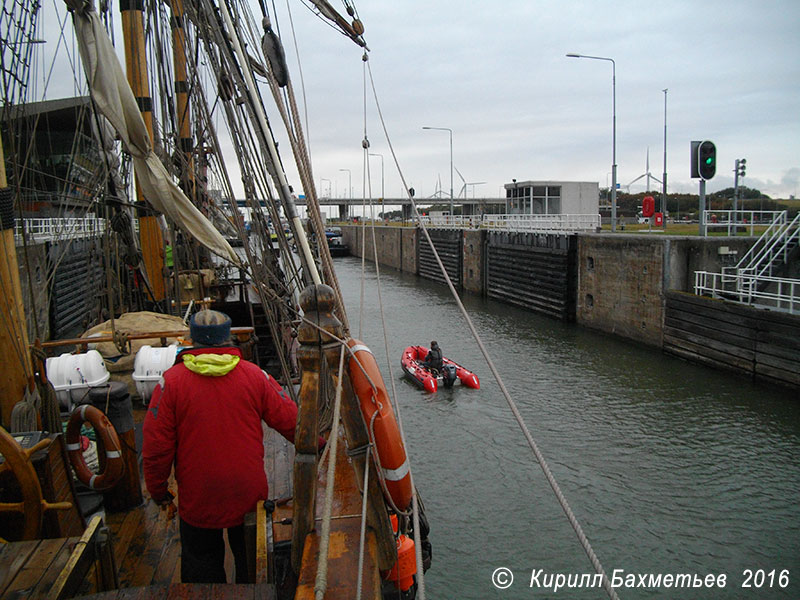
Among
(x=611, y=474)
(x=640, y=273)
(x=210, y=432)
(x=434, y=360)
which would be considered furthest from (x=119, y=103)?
(x=640, y=273)

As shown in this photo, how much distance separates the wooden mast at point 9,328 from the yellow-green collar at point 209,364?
282 centimetres

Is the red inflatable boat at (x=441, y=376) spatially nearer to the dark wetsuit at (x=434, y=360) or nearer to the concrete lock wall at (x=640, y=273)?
the dark wetsuit at (x=434, y=360)

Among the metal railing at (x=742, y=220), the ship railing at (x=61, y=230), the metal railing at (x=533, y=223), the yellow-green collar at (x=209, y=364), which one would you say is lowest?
the yellow-green collar at (x=209, y=364)

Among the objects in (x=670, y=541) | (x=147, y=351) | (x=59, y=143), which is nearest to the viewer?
(x=147, y=351)

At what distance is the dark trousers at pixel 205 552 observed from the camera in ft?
11.4

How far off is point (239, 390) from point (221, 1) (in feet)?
13.8

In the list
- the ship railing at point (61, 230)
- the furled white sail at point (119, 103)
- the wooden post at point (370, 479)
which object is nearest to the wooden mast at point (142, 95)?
the ship railing at point (61, 230)

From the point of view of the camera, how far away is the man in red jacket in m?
3.21

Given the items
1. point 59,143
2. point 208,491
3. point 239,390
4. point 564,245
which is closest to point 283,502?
point 208,491

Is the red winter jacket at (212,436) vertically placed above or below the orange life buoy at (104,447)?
above

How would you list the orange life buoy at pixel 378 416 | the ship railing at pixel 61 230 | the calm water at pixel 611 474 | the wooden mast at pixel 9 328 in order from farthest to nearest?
the ship railing at pixel 61 230, the calm water at pixel 611 474, the wooden mast at pixel 9 328, the orange life buoy at pixel 378 416

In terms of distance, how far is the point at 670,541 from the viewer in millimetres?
9836

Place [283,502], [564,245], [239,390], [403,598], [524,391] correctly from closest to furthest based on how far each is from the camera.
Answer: [239,390], [283,502], [403,598], [524,391], [564,245]

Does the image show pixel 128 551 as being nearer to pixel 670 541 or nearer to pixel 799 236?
pixel 670 541
